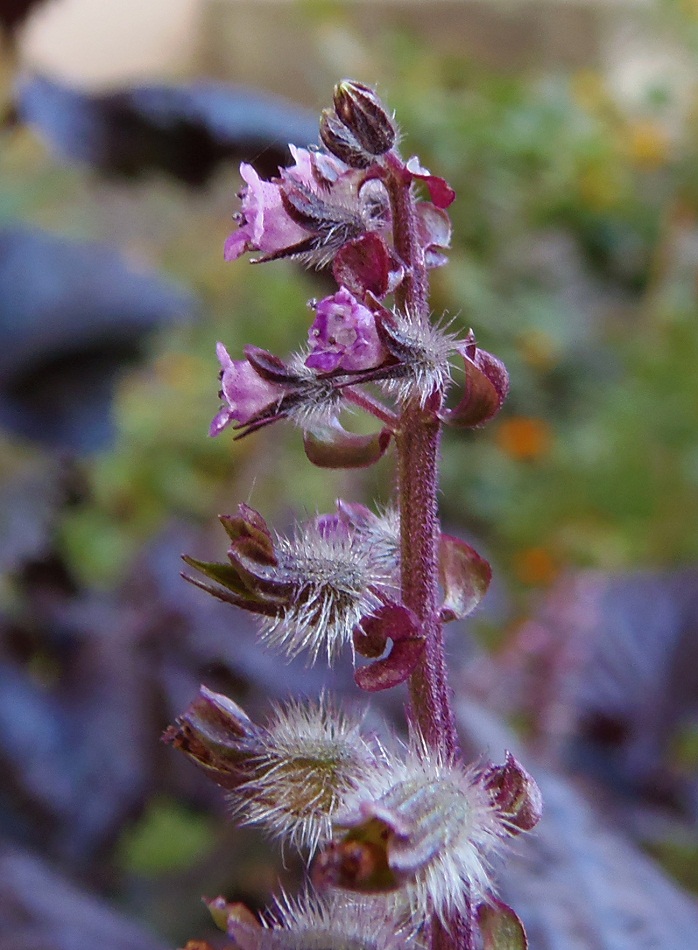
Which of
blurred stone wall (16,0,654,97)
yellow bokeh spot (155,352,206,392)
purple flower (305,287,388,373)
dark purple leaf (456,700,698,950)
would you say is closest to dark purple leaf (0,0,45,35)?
yellow bokeh spot (155,352,206,392)

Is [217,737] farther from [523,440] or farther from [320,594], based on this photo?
[523,440]

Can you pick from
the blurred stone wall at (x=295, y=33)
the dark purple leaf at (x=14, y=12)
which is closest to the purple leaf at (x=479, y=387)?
the dark purple leaf at (x=14, y=12)

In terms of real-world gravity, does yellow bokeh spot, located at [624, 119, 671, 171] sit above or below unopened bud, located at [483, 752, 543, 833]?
above

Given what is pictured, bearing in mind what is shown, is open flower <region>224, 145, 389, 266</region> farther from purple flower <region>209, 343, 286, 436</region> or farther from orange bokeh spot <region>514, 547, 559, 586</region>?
orange bokeh spot <region>514, 547, 559, 586</region>

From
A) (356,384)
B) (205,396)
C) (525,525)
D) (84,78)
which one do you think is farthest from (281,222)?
(84,78)

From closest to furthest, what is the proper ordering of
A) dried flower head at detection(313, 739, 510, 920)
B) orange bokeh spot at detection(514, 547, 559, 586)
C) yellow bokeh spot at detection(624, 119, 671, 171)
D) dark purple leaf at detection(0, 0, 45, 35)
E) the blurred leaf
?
dried flower head at detection(313, 739, 510, 920)
the blurred leaf
dark purple leaf at detection(0, 0, 45, 35)
orange bokeh spot at detection(514, 547, 559, 586)
yellow bokeh spot at detection(624, 119, 671, 171)

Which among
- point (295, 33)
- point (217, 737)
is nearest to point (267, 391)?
point (217, 737)

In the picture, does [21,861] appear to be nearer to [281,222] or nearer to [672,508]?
[281,222]
